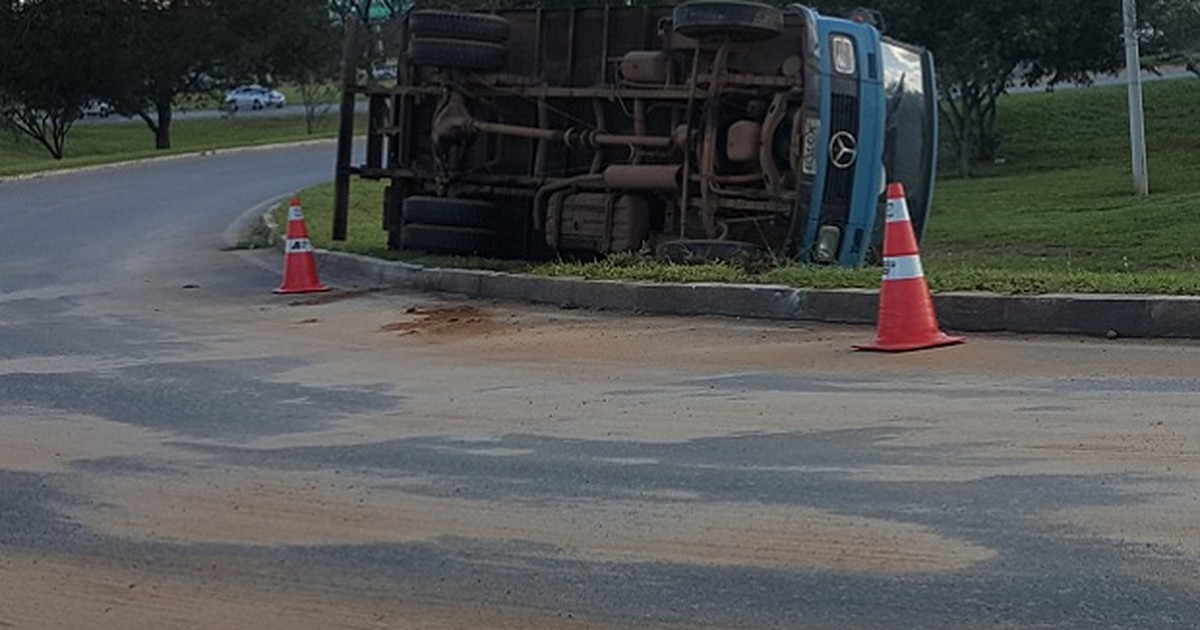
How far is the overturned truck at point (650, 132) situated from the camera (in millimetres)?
13188

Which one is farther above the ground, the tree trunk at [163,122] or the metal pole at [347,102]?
the metal pole at [347,102]

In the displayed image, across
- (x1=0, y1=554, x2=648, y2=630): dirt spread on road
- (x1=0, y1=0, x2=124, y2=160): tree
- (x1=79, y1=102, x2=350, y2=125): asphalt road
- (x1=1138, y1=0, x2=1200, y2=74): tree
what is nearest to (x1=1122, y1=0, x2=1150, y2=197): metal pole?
(x1=1138, y1=0, x2=1200, y2=74): tree

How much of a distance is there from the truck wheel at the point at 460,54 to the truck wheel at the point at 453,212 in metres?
1.23

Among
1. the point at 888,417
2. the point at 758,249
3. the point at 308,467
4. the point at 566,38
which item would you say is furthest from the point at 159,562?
the point at 566,38

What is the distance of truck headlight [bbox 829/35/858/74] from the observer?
13.2 metres

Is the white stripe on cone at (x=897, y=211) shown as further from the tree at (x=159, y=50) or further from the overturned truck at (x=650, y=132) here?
the tree at (x=159, y=50)

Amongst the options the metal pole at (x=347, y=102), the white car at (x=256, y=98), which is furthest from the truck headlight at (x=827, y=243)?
the white car at (x=256, y=98)

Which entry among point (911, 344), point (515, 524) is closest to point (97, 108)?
point (911, 344)

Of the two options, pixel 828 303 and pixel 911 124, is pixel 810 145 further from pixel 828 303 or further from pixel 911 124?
pixel 828 303

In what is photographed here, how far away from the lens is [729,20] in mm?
12906

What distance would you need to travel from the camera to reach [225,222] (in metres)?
23.0

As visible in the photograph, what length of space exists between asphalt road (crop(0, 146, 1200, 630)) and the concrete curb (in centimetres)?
25

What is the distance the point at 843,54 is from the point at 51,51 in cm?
4112

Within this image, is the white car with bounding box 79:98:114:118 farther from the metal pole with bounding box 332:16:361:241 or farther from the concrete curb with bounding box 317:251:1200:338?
the concrete curb with bounding box 317:251:1200:338
